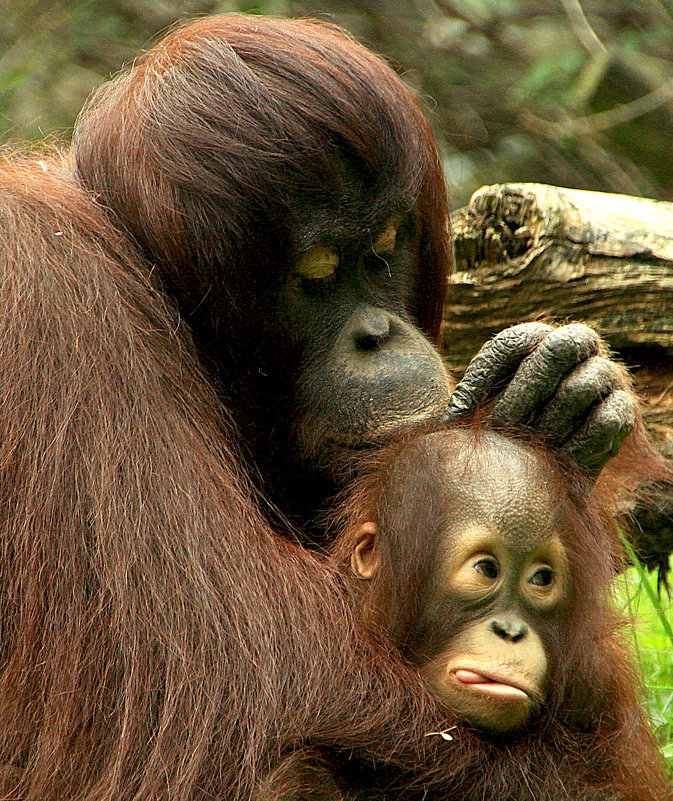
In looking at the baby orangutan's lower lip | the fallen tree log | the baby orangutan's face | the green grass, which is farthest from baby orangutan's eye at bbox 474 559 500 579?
the fallen tree log

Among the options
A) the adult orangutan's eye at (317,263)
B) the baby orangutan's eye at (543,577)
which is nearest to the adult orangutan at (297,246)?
the adult orangutan's eye at (317,263)

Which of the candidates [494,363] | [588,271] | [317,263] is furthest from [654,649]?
[317,263]

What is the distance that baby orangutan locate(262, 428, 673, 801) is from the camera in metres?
2.45

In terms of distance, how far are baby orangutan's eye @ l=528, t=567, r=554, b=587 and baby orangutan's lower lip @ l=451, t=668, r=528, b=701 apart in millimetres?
258

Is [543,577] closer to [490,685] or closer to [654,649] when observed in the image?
[490,685]

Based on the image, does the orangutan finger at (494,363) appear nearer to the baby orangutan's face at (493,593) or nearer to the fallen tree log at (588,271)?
the baby orangutan's face at (493,593)

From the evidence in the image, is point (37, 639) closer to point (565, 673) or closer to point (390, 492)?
point (390, 492)

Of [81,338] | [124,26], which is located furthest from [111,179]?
[124,26]

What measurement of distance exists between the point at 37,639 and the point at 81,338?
66 centimetres

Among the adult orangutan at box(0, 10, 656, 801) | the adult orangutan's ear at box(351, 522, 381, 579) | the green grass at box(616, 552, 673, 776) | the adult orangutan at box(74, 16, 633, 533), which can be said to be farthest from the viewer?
the green grass at box(616, 552, 673, 776)

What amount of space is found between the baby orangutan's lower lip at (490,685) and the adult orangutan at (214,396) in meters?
0.10

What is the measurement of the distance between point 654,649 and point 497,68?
16.0ft

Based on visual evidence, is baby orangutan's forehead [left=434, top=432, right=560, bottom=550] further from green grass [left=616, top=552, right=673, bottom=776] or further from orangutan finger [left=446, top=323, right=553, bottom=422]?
green grass [left=616, top=552, right=673, bottom=776]

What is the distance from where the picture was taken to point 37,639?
2.44 meters
